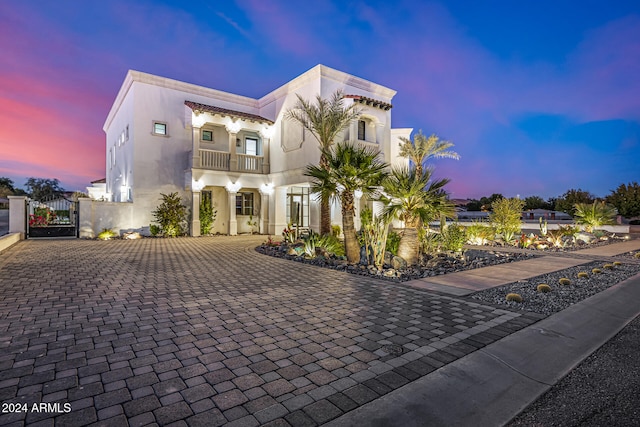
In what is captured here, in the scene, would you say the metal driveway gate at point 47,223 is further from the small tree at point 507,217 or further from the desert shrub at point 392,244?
the small tree at point 507,217

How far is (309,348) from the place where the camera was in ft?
11.9

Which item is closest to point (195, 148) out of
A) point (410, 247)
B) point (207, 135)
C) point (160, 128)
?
point (207, 135)

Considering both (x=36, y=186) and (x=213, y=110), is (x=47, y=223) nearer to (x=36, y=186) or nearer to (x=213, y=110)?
(x=213, y=110)

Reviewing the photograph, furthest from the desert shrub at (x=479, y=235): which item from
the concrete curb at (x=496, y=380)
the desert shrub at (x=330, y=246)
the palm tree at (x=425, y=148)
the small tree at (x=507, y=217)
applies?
the concrete curb at (x=496, y=380)

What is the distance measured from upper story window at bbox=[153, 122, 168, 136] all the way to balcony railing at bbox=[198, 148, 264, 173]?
2623mm

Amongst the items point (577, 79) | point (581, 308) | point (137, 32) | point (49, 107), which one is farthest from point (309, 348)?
point (577, 79)

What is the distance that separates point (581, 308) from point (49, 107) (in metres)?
32.9

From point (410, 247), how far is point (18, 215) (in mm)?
18238

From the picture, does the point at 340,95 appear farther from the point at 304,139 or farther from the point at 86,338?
the point at 86,338

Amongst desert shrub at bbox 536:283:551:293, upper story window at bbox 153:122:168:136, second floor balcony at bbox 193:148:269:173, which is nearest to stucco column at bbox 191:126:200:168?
second floor balcony at bbox 193:148:269:173

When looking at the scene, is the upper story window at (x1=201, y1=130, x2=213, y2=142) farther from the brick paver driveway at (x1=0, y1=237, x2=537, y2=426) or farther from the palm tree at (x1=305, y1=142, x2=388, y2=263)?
the brick paver driveway at (x1=0, y1=237, x2=537, y2=426)

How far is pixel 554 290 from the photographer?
628cm

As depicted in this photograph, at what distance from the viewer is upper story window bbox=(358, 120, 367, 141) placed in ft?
64.2

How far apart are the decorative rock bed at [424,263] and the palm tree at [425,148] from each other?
12.7 m
